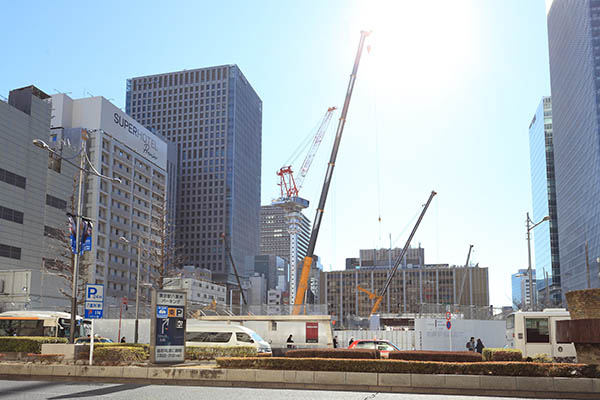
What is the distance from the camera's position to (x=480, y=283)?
172375 millimetres

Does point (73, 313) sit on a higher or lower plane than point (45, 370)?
higher

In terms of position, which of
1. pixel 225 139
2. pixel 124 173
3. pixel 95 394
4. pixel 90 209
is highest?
pixel 225 139

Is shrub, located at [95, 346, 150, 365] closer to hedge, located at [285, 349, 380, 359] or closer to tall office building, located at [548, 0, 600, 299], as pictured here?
hedge, located at [285, 349, 380, 359]

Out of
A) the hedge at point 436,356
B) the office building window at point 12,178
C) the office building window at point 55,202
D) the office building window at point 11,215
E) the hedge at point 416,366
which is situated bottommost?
the hedge at point 416,366

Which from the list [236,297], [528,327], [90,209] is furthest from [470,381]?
[236,297]

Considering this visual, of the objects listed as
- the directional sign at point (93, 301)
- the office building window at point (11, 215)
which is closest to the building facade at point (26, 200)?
the office building window at point (11, 215)

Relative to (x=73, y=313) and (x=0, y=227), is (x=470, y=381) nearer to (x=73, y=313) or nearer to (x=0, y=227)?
(x=73, y=313)

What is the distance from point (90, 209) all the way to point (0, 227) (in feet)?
117

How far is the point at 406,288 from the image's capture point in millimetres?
179000

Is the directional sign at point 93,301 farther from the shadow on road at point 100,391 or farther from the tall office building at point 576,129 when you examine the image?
the tall office building at point 576,129

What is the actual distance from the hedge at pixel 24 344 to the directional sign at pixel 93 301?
8.64 metres

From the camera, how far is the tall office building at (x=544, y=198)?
534ft

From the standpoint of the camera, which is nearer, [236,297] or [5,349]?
[5,349]

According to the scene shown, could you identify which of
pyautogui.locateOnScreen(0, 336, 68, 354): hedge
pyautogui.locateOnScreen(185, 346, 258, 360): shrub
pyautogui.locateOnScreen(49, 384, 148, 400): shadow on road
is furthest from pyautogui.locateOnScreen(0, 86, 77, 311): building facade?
pyautogui.locateOnScreen(49, 384, 148, 400): shadow on road
